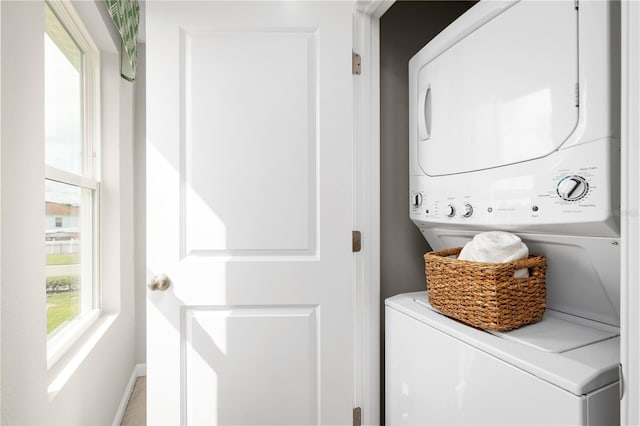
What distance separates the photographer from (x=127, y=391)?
2328 millimetres

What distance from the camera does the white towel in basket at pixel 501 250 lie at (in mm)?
1017

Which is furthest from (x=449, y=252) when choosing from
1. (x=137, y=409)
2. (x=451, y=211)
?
(x=137, y=409)

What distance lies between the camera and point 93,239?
6.75 feet

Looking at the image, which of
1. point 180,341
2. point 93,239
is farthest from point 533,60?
point 93,239

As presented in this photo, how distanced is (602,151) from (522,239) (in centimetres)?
39

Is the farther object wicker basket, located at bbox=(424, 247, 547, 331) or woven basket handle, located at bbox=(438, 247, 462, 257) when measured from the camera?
woven basket handle, located at bbox=(438, 247, 462, 257)

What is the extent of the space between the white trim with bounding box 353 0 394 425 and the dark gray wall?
11 centimetres

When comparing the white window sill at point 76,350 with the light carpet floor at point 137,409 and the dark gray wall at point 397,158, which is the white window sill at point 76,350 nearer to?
the light carpet floor at point 137,409

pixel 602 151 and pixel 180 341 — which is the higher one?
pixel 602 151

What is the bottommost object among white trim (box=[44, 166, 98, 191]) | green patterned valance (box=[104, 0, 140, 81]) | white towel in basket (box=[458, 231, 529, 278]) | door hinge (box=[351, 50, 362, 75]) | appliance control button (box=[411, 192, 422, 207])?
white towel in basket (box=[458, 231, 529, 278])

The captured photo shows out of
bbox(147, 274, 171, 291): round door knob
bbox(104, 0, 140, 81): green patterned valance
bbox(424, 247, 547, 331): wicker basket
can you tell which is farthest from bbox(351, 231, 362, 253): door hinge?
bbox(104, 0, 140, 81): green patterned valance

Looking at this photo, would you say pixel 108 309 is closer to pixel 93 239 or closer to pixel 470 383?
pixel 93 239
